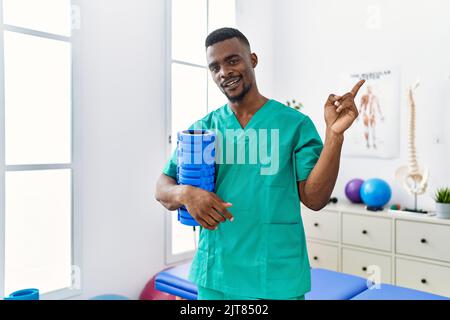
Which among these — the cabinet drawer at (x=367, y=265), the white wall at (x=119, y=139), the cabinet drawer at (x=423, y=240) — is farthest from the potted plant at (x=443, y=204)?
the white wall at (x=119, y=139)

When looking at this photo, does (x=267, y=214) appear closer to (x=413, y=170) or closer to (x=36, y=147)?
(x=36, y=147)

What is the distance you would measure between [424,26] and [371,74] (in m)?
0.45

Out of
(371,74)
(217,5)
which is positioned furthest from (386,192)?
(217,5)

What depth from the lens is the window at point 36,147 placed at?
1770mm

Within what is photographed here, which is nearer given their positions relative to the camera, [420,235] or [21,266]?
[21,266]

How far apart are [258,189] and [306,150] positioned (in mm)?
141

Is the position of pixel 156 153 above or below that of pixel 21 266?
above

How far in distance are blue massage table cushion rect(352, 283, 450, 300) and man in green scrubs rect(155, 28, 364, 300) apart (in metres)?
0.94

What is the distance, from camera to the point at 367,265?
2.46 metres

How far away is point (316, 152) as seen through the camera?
869mm

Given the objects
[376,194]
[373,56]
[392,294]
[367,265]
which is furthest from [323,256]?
[373,56]

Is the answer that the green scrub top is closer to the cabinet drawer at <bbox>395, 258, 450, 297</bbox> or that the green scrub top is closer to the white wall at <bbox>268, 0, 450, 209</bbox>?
the cabinet drawer at <bbox>395, 258, 450, 297</bbox>

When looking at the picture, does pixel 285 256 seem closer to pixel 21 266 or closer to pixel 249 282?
pixel 249 282
